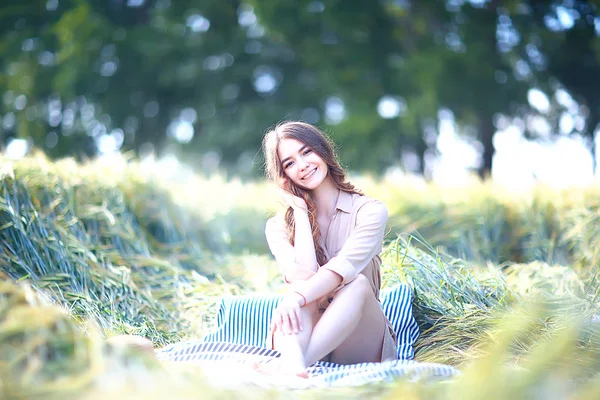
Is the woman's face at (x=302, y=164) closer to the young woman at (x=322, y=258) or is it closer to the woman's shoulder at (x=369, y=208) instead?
the young woman at (x=322, y=258)

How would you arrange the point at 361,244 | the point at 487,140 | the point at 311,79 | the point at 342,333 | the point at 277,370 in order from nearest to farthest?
the point at 277,370 < the point at 342,333 < the point at 361,244 < the point at 487,140 < the point at 311,79

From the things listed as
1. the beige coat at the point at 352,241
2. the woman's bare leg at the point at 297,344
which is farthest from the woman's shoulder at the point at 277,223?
the woman's bare leg at the point at 297,344

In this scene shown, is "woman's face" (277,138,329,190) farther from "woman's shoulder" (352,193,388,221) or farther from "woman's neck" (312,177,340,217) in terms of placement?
"woman's shoulder" (352,193,388,221)

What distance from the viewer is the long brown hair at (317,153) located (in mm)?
2648

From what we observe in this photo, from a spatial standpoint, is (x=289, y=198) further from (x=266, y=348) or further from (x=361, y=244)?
(x=266, y=348)

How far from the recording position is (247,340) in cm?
303

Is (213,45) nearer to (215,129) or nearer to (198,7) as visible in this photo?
(198,7)

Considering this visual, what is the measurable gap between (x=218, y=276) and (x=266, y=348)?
121cm

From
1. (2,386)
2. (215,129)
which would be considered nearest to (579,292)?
(2,386)

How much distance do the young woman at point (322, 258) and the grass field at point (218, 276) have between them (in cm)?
37

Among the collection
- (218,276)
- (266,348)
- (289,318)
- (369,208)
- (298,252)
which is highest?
(369,208)

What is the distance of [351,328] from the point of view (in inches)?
91.6

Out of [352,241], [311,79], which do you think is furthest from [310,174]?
[311,79]

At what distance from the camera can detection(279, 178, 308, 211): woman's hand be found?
261 centimetres
